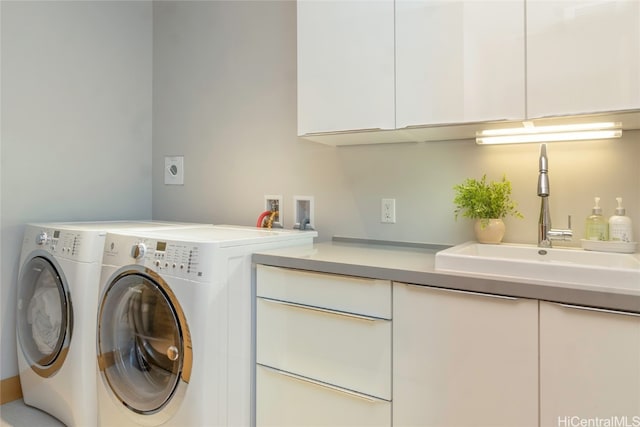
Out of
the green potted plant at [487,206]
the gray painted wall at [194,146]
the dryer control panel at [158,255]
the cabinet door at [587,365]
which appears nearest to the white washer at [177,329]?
the dryer control panel at [158,255]

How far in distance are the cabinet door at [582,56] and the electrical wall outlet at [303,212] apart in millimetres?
1196

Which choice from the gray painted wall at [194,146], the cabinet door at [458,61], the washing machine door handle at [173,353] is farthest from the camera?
the gray painted wall at [194,146]

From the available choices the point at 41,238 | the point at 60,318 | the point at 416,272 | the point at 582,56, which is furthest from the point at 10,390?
the point at 582,56

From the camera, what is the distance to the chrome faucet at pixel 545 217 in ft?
5.19

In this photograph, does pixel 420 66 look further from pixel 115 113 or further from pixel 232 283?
pixel 115 113

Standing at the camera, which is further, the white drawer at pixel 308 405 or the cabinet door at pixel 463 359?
the white drawer at pixel 308 405

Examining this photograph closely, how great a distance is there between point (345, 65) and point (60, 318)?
1.73 metres

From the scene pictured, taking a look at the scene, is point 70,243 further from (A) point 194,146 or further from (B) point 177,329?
(A) point 194,146

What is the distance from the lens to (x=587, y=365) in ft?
3.70

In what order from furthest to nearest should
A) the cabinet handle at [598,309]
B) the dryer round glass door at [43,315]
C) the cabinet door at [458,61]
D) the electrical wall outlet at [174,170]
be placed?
the electrical wall outlet at [174,170] < the dryer round glass door at [43,315] < the cabinet door at [458,61] < the cabinet handle at [598,309]

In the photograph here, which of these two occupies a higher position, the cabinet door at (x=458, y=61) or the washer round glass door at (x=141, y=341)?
the cabinet door at (x=458, y=61)

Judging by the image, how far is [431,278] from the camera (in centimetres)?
133

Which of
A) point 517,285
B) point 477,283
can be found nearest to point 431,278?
point 477,283

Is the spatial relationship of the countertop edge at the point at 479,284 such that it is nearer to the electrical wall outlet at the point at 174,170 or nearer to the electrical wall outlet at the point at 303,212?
the electrical wall outlet at the point at 303,212
